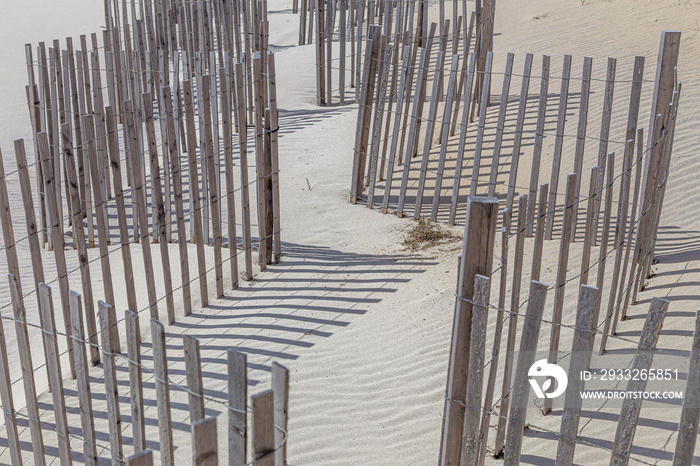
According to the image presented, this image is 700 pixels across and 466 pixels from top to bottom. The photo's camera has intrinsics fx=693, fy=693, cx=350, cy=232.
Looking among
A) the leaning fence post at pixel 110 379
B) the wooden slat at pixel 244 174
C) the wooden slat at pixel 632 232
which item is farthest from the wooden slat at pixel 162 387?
the wooden slat at pixel 632 232

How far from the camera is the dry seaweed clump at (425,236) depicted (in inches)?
236

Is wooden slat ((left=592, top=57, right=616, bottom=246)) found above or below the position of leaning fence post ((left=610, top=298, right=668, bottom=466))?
above

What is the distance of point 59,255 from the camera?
13.5 feet

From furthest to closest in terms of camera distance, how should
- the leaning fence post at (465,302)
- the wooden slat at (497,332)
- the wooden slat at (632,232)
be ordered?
the wooden slat at (632,232)
the wooden slat at (497,332)
the leaning fence post at (465,302)

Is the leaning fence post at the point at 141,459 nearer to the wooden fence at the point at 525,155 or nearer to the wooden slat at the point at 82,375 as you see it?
the wooden slat at the point at 82,375

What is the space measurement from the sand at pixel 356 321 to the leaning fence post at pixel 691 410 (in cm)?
103

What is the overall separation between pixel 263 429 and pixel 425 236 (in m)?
4.20

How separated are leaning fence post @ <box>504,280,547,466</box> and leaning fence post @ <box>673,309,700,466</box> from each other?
0.57 m

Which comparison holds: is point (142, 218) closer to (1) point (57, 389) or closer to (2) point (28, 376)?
(2) point (28, 376)

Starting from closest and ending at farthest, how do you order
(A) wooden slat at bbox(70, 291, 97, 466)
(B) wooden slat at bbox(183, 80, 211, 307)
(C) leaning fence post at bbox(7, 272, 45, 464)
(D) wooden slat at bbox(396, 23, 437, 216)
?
(A) wooden slat at bbox(70, 291, 97, 466) → (C) leaning fence post at bbox(7, 272, 45, 464) → (B) wooden slat at bbox(183, 80, 211, 307) → (D) wooden slat at bbox(396, 23, 437, 216)

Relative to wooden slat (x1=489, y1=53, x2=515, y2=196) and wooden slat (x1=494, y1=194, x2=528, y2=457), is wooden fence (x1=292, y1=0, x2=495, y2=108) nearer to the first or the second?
wooden slat (x1=489, y1=53, x2=515, y2=196)

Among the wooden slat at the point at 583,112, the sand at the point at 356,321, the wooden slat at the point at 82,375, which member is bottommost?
the sand at the point at 356,321

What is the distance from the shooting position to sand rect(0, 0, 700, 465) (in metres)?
3.72

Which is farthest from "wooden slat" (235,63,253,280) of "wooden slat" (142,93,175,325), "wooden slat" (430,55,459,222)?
"wooden slat" (430,55,459,222)
